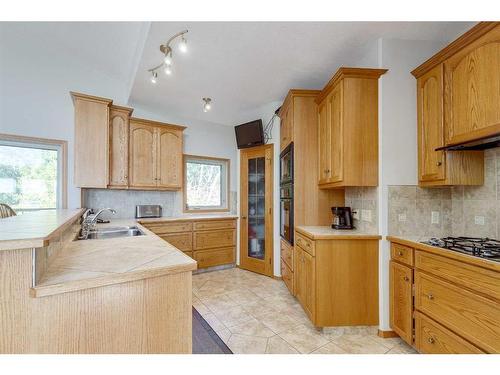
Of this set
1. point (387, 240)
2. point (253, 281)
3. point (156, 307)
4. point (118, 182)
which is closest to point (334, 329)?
point (387, 240)

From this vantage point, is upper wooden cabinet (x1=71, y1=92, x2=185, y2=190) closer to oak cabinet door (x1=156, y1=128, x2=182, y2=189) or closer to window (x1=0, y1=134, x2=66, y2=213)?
oak cabinet door (x1=156, y1=128, x2=182, y2=189)

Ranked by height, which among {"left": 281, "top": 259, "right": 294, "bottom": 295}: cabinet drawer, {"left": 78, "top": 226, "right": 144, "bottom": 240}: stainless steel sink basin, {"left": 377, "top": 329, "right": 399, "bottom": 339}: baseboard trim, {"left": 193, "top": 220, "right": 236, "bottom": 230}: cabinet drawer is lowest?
{"left": 377, "top": 329, "right": 399, "bottom": 339}: baseboard trim

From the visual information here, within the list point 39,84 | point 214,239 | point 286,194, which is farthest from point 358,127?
point 39,84

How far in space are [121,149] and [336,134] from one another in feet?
8.92

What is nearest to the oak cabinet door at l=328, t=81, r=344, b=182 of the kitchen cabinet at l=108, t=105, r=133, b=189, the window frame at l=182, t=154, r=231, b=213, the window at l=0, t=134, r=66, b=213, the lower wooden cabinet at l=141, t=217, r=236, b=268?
the lower wooden cabinet at l=141, t=217, r=236, b=268

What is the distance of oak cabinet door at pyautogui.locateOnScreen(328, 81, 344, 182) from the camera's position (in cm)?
212

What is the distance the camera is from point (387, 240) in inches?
78.3

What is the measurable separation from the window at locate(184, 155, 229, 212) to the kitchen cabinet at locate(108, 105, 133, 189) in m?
1.08

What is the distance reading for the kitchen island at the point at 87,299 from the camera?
783mm

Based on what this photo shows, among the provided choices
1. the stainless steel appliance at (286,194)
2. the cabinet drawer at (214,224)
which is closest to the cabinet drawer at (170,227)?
the cabinet drawer at (214,224)

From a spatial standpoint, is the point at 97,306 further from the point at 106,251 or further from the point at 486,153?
the point at 486,153

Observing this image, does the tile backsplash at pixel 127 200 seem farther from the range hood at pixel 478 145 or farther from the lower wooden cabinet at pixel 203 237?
the range hood at pixel 478 145

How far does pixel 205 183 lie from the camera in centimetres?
429

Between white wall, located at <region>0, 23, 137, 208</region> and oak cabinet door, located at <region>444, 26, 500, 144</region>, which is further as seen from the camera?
white wall, located at <region>0, 23, 137, 208</region>
